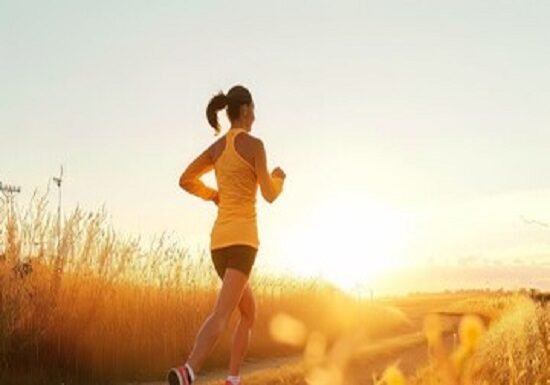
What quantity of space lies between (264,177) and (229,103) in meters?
0.71

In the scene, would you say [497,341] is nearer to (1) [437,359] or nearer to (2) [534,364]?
(2) [534,364]

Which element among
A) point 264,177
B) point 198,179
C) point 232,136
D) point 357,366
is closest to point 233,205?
point 264,177

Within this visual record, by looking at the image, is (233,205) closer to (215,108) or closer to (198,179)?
(198,179)

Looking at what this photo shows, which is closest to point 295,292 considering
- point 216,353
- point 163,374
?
point 216,353

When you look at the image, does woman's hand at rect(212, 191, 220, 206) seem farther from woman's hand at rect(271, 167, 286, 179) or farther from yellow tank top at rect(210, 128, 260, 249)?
woman's hand at rect(271, 167, 286, 179)

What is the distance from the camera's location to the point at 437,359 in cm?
186

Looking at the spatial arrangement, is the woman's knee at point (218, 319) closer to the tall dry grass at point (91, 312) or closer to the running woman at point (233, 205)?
the running woman at point (233, 205)

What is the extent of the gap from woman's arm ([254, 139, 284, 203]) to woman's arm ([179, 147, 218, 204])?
1.89ft

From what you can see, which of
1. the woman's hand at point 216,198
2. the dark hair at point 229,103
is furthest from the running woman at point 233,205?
the woman's hand at point 216,198

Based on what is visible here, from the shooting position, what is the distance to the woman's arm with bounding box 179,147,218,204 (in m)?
6.54

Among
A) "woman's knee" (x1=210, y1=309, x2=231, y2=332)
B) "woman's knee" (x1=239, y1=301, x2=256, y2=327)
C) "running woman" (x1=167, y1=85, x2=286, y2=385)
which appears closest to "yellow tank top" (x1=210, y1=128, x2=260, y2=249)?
"running woman" (x1=167, y1=85, x2=286, y2=385)

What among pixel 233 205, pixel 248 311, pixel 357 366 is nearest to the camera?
pixel 233 205

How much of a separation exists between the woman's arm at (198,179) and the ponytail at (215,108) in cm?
23

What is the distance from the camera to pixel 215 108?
21.0 feet
